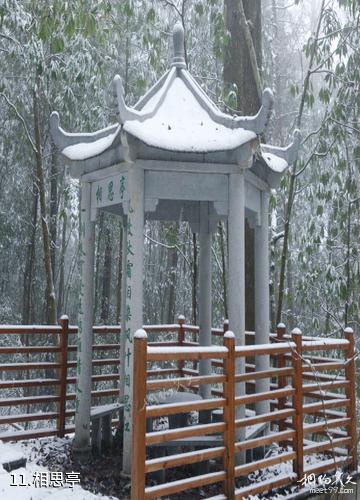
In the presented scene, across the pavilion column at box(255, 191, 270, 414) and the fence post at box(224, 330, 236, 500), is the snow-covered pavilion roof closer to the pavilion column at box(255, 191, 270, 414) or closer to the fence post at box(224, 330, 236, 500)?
the pavilion column at box(255, 191, 270, 414)

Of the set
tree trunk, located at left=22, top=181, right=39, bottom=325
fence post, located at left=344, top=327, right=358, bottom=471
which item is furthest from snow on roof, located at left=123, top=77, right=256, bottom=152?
tree trunk, located at left=22, top=181, right=39, bottom=325

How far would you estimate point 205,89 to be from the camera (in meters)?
8.83

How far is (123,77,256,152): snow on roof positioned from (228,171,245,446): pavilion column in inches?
12.6

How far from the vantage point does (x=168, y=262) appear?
51.6 ft

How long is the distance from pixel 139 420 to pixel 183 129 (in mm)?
2371

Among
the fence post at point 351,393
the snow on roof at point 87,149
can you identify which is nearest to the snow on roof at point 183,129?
the snow on roof at point 87,149

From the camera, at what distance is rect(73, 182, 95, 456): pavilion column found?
483 cm

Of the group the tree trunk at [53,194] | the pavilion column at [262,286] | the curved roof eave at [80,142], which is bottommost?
the pavilion column at [262,286]

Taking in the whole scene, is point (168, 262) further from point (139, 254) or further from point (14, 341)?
point (139, 254)

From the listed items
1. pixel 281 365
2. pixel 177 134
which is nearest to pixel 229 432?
pixel 281 365

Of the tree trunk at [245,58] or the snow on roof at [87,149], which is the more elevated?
the tree trunk at [245,58]

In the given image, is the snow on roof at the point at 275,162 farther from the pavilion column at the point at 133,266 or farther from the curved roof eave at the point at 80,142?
the curved roof eave at the point at 80,142

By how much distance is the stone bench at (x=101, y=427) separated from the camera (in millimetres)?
4857

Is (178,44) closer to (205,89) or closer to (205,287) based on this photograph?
(205,287)
